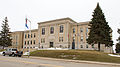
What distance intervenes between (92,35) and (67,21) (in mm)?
→ 19993

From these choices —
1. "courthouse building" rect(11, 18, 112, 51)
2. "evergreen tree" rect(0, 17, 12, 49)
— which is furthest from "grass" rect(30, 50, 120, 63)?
"evergreen tree" rect(0, 17, 12, 49)

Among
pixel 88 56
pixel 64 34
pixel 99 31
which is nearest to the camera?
pixel 88 56

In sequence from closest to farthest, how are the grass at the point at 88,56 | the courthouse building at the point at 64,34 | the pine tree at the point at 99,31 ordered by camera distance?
1. the grass at the point at 88,56
2. the pine tree at the point at 99,31
3. the courthouse building at the point at 64,34

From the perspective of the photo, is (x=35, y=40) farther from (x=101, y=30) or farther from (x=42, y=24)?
(x=101, y=30)

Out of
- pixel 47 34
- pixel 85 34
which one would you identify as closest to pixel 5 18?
pixel 47 34

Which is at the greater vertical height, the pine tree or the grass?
the pine tree

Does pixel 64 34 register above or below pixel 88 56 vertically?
above

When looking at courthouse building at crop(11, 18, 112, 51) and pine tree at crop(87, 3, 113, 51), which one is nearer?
pine tree at crop(87, 3, 113, 51)

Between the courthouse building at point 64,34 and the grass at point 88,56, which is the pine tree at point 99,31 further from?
the courthouse building at point 64,34

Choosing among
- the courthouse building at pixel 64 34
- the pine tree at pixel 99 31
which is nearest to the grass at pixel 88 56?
the pine tree at pixel 99 31

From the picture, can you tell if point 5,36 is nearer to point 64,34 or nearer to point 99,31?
point 64,34

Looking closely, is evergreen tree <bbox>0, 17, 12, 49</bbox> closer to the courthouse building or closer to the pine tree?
the courthouse building

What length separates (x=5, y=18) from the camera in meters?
60.9

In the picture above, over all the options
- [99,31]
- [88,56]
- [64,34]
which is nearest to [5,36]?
[64,34]
